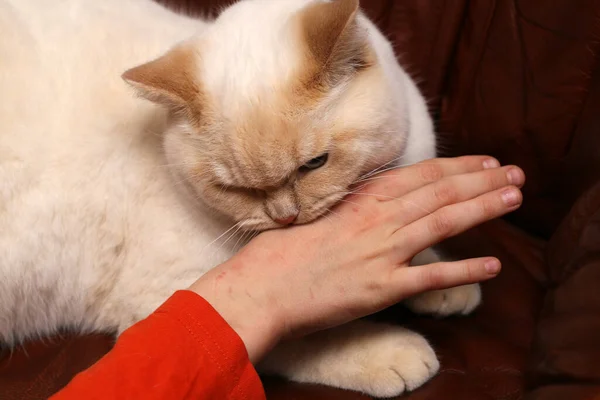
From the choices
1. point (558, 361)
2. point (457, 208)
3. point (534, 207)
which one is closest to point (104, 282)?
point (457, 208)

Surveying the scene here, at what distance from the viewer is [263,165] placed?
3.82ft

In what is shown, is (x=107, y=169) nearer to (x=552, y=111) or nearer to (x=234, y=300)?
(x=234, y=300)

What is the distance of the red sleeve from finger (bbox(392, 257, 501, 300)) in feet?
1.22

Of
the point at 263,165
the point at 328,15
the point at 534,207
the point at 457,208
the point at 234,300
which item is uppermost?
the point at 328,15

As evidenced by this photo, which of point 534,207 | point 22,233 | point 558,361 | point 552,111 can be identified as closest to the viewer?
point 558,361

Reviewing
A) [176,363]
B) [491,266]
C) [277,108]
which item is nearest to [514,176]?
[491,266]

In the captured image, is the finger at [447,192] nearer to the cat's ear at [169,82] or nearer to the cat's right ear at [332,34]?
the cat's right ear at [332,34]

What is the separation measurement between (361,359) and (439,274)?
0.93 feet

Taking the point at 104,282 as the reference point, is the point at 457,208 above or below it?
above

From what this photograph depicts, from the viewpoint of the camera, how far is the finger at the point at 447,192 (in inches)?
50.6

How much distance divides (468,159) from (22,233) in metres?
1.14

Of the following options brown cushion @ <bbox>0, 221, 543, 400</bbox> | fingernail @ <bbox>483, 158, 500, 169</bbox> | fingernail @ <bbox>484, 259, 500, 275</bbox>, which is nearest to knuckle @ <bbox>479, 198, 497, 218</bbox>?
A: fingernail @ <bbox>484, 259, 500, 275</bbox>

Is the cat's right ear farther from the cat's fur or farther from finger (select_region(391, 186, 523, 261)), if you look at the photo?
finger (select_region(391, 186, 523, 261))

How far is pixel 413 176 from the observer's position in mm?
1366
